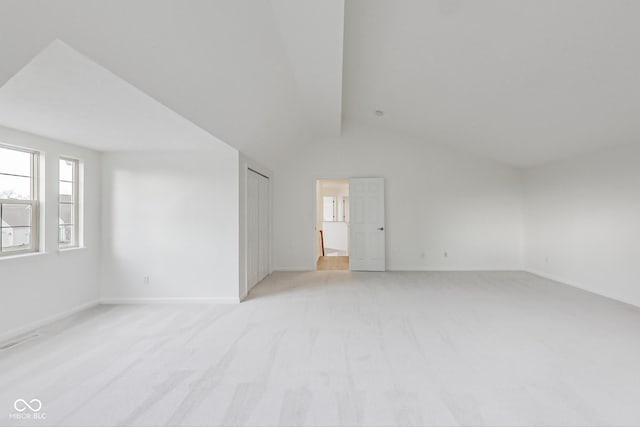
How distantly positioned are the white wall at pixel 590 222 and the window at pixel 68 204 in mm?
7604

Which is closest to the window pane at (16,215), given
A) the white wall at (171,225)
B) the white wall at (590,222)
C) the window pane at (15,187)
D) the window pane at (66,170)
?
the window pane at (15,187)

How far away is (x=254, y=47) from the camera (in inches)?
111

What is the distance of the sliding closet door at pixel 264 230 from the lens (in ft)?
19.7

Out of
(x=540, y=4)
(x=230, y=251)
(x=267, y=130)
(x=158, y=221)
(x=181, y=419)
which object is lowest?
(x=181, y=419)

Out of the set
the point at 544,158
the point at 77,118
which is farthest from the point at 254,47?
the point at 544,158

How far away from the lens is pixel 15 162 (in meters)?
3.38

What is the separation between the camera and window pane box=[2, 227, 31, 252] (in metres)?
3.28

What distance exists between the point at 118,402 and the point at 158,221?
2.79 metres

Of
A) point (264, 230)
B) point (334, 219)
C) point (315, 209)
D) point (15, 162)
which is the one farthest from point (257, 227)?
point (334, 219)

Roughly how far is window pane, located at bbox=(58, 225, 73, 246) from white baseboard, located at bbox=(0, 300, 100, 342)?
0.86 m

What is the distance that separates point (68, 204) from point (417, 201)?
243 inches

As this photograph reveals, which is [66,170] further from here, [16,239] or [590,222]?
[590,222]

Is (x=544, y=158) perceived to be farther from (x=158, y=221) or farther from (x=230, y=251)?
(x=158, y=221)

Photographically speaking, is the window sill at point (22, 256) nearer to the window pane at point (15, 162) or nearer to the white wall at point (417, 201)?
the window pane at point (15, 162)
